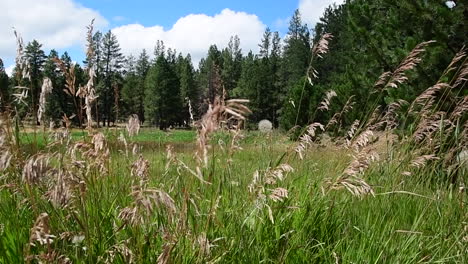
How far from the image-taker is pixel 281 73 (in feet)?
243

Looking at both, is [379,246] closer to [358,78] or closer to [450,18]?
[450,18]

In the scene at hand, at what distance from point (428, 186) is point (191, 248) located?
8.03ft

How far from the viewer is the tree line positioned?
144 inches

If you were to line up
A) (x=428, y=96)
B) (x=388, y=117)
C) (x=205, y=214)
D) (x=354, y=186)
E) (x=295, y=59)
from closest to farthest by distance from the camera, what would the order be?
(x=354, y=186), (x=205, y=214), (x=428, y=96), (x=388, y=117), (x=295, y=59)

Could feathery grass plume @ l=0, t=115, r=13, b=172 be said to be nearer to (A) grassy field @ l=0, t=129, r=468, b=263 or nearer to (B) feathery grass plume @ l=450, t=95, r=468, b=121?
(A) grassy field @ l=0, t=129, r=468, b=263

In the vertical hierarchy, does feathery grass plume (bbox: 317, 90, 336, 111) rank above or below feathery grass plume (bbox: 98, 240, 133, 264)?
above

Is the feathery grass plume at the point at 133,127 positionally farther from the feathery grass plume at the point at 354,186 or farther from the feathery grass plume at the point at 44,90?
the feathery grass plume at the point at 354,186

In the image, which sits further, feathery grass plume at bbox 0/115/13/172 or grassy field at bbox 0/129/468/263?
grassy field at bbox 0/129/468/263

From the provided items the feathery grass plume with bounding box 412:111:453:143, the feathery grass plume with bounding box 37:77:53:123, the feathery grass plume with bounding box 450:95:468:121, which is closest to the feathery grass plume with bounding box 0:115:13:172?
the feathery grass plume with bounding box 37:77:53:123

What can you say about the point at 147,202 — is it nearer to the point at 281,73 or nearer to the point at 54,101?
the point at 54,101

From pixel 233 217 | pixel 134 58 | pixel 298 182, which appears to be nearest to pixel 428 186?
pixel 298 182

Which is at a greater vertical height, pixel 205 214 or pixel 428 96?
pixel 428 96

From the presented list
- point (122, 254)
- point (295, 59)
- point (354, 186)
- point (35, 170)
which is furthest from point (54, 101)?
point (295, 59)

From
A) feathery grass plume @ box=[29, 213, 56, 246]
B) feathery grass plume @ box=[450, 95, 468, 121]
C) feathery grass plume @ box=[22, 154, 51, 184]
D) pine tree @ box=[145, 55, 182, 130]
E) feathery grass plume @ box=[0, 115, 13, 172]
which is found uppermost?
pine tree @ box=[145, 55, 182, 130]
